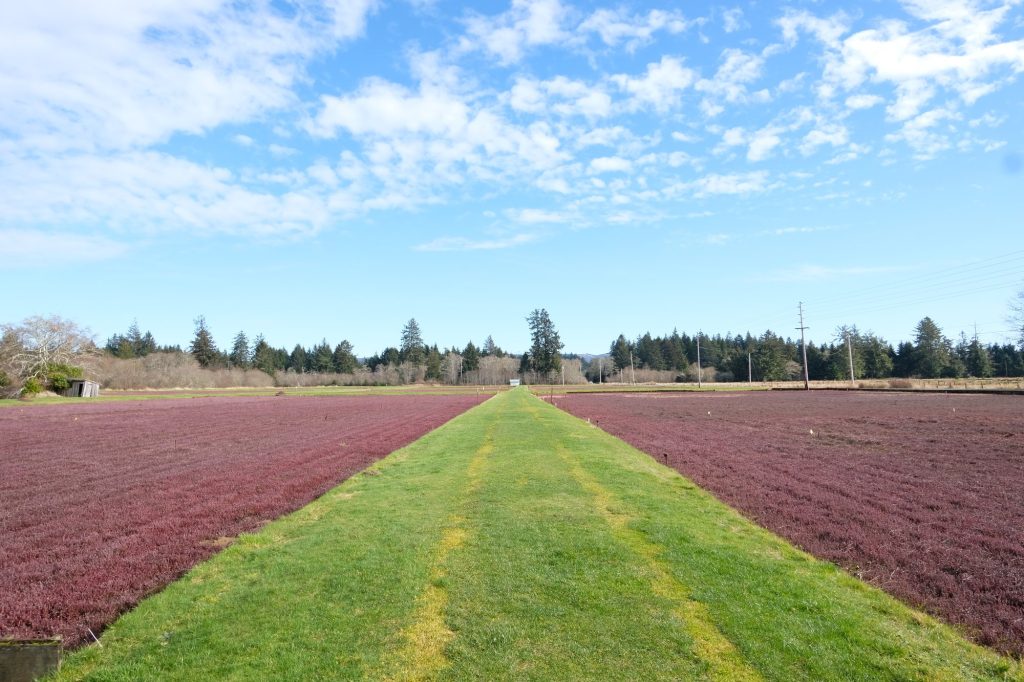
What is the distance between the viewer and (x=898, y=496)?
1364 cm

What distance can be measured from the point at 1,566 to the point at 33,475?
11.6 m

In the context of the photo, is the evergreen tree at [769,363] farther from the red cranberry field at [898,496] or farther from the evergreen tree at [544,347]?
the red cranberry field at [898,496]

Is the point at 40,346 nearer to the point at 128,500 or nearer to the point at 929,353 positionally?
the point at 128,500

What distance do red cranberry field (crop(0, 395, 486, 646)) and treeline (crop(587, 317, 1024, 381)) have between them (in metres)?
111

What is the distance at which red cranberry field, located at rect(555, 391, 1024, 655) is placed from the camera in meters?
7.89

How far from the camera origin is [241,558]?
350 inches

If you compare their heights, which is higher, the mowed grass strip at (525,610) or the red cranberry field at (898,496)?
the mowed grass strip at (525,610)

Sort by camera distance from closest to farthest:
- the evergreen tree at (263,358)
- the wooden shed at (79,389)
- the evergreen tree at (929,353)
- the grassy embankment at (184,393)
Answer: the grassy embankment at (184,393), the wooden shed at (79,389), the evergreen tree at (929,353), the evergreen tree at (263,358)

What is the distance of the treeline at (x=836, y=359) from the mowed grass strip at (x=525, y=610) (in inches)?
4483

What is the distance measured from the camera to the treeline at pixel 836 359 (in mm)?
126188

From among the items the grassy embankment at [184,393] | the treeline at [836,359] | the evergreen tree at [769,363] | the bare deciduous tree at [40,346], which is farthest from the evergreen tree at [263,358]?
the evergreen tree at [769,363]

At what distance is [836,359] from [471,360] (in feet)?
330

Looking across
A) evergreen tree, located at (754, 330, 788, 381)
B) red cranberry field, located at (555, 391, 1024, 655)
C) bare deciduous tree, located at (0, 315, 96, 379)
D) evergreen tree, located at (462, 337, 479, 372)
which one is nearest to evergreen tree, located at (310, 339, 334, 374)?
evergreen tree, located at (462, 337, 479, 372)

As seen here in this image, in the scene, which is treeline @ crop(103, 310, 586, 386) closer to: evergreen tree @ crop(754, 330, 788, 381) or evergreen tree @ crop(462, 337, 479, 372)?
evergreen tree @ crop(462, 337, 479, 372)
